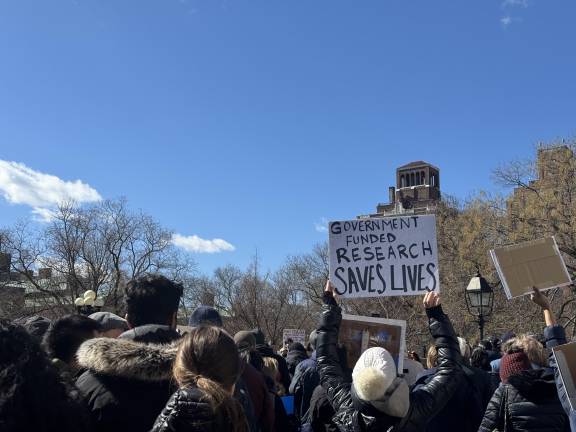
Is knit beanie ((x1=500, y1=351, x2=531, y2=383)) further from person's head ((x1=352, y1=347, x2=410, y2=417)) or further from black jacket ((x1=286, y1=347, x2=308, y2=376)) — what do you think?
black jacket ((x1=286, y1=347, x2=308, y2=376))

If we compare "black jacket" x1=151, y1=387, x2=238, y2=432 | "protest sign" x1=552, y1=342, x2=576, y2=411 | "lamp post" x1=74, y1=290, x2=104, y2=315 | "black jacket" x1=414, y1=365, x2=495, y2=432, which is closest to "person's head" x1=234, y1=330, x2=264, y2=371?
"black jacket" x1=414, y1=365, x2=495, y2=432

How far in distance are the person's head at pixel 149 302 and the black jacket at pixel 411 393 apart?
969 mm

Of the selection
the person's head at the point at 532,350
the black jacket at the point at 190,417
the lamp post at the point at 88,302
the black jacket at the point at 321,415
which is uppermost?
the lamp post at the point at 88,302

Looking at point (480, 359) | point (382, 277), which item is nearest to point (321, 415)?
point (382, 277)

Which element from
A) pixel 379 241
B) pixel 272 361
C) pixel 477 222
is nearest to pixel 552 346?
pixel 379 241

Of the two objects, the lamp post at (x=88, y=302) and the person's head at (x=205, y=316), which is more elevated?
the lamp post at (x=88, y=302)

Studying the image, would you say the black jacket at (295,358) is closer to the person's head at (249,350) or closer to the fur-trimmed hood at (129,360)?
the person's head at (249,350)

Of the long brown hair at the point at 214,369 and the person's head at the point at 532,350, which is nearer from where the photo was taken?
the long brown hair at the point at 214,369

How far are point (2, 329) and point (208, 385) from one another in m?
→ 0.83

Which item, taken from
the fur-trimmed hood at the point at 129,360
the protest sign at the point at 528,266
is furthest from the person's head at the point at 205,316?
the protest sign at the point at 528,266

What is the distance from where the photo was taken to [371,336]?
450 cm

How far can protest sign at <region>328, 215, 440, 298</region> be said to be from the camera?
4656mm

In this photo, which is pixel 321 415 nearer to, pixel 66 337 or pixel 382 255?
pixel 382 255

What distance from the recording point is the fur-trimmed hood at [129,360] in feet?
9.09
